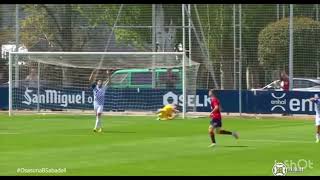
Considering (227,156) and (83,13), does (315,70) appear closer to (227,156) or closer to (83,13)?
(83,13)

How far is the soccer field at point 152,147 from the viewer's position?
20578mm

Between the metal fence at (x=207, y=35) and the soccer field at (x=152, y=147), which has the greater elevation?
the metal fence at (x=207, y=35)

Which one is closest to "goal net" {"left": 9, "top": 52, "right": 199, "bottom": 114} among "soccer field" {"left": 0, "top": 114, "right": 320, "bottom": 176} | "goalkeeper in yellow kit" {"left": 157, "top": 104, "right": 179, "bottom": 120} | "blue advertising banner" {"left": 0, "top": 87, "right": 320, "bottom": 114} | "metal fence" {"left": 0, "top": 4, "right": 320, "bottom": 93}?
"blue advertising banner" {"left": 0, "top": 87, "right": 320, "bottom": 114}

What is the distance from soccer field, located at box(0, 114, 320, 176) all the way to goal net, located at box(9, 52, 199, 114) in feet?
17.5

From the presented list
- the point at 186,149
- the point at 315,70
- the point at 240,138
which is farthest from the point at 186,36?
the point at 186,149

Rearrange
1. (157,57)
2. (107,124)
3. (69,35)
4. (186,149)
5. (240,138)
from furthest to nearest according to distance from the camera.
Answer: (69,35)
(157,57)
(107,124)
(240,138)
(186,149)

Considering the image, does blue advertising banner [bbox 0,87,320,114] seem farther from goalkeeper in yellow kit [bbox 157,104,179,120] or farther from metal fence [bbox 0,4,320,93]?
goalkeeper in yellow kit [bbox 157,104,179,120]

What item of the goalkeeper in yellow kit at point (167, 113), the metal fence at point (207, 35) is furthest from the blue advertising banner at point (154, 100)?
the goalkeeper in yellow kit at point (167, 113)

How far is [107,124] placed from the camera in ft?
121

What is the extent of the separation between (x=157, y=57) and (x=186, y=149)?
792 inches

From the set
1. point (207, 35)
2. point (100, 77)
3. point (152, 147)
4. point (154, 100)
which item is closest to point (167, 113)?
point (154, 100)

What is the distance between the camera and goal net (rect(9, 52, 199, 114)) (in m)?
44.1

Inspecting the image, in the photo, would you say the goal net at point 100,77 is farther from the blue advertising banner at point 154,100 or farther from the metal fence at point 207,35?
the metal fence at point 207,35

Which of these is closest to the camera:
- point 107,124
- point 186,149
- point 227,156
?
point 227,156
